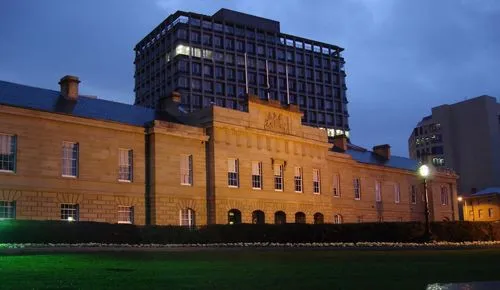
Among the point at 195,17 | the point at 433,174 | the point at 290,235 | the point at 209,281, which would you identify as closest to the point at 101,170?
the point at 290,235

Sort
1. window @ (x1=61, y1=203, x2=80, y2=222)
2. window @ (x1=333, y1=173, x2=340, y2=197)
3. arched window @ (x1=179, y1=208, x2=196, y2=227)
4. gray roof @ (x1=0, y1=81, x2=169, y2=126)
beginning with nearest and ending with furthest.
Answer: window @ (x1=61, y1=203, x2=80, y2=222) < gray roof @ (x1=0, y1=81, x2=169, y2=126) < arched window @ (x1=179, y1=208, x2=196, y2=227) < window @ (x1=333, y1=173, x2=340, y2=197)

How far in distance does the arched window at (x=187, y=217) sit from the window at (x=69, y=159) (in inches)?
367

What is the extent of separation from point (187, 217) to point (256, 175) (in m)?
8.49

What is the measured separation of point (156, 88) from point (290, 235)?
101098mm

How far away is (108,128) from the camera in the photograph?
43469mm

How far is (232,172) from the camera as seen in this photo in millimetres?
50688

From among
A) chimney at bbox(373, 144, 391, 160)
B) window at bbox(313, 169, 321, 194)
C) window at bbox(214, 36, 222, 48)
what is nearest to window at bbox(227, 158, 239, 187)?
window at bbox(313, 169, 321, 194)

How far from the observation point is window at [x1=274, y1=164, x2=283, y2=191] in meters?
54.6

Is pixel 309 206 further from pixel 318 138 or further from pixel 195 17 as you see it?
pixel 195 17

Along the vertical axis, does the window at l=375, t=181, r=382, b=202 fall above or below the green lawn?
above

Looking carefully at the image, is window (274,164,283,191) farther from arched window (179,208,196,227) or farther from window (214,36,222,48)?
window (214,36,222,48)

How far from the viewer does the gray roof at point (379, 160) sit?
73.2 metres

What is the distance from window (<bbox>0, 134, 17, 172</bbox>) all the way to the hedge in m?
8.12

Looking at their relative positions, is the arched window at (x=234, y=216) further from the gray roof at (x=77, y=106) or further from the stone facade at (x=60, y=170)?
the gray roof at (x=77, y=106)
